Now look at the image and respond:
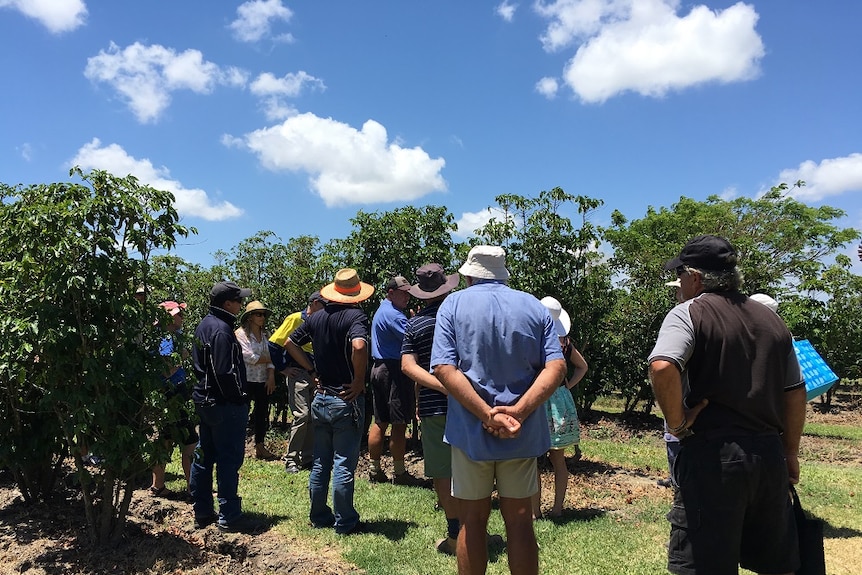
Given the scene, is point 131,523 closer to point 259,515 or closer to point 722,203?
point 259,515

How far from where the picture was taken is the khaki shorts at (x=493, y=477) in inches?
119

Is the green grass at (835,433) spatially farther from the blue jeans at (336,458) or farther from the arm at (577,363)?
the blue jeans at (336,458)

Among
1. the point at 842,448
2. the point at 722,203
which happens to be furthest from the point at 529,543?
the point at 722,203

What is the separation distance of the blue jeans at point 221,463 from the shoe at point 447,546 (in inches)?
59.4

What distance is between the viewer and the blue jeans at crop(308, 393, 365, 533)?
14.6 ft

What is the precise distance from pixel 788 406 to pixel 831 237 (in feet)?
95.3

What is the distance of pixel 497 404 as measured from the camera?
9.78 feet

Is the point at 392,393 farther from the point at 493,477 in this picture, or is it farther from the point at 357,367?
the point at 493,477

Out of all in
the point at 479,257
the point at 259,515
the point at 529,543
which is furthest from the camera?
the point at 259,515

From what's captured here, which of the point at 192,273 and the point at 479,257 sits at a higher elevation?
the point at 192,273

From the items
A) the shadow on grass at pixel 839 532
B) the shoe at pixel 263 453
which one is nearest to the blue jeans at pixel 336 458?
the shoe at pixel 263 453

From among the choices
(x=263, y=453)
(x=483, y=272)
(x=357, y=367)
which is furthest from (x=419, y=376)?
(x=263, y=453)

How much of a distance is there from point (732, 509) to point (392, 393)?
3.76 meters

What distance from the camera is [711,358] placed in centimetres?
262
